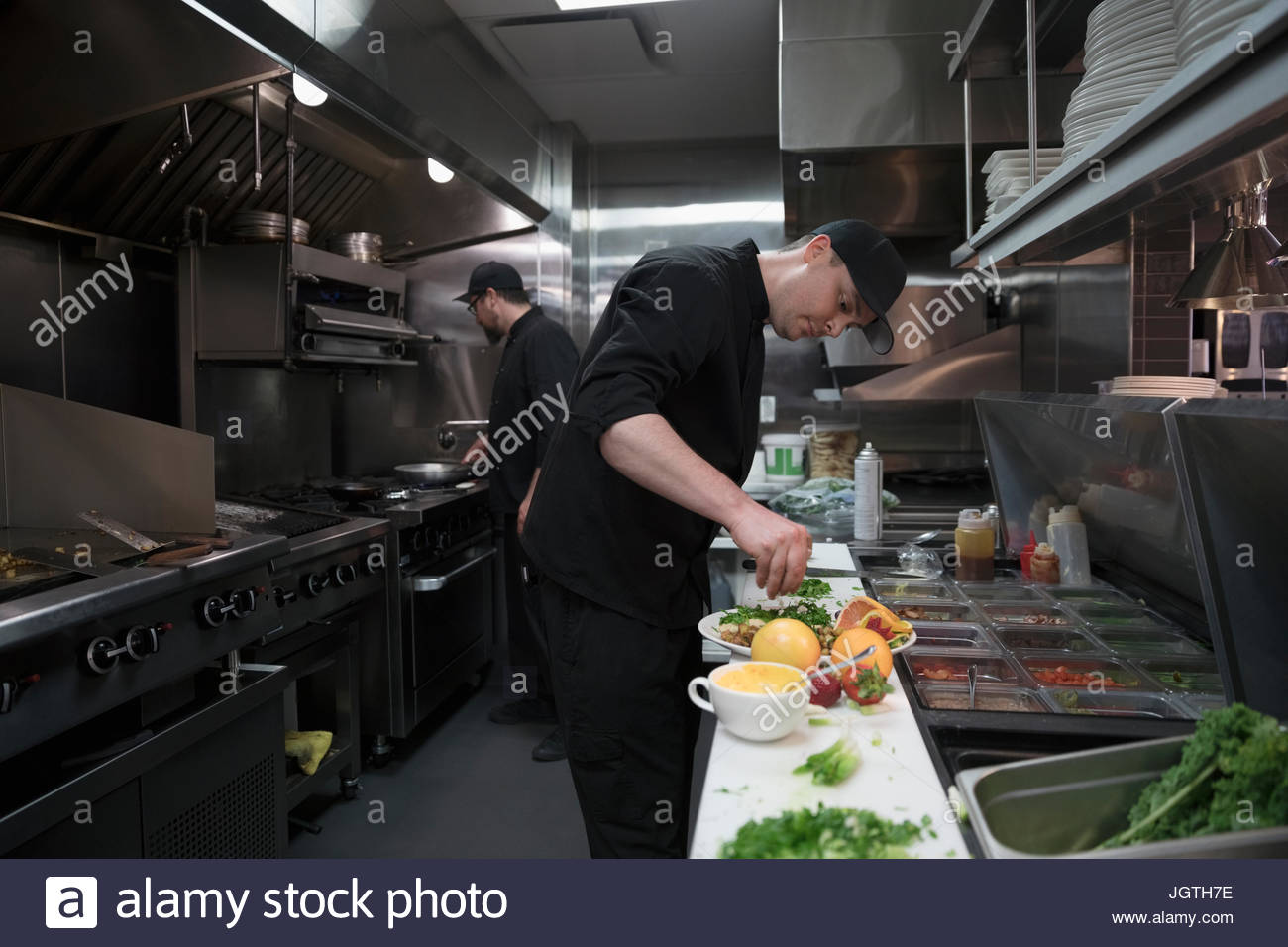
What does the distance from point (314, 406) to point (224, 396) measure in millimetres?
771

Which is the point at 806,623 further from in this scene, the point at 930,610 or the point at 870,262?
the point at 870,262

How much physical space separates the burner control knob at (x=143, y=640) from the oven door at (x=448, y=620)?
4.85 feet

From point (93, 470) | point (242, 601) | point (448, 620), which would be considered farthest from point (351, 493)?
point (242, 601)

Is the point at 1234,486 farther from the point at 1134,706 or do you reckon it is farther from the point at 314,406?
the point at 314,406

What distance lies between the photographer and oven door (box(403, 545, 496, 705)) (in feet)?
11.6

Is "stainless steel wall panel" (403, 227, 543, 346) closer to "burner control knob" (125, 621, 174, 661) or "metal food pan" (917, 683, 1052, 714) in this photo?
"burner control knob" (125, 621, 174, 661)

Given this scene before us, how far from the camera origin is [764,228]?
5.38m


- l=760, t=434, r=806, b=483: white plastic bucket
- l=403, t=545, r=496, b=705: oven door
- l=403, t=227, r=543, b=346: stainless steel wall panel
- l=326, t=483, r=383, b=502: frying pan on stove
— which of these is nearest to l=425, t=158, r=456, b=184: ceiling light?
l=403, t=227, r=543, b=346: stainless steel wall panel

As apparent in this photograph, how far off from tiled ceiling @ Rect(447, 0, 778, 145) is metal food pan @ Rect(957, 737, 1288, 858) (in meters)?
3.34

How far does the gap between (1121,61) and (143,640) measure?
2.11 metres

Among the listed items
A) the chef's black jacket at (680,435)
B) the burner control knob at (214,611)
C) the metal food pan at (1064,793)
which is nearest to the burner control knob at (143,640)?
the burner control knob at (214,611)

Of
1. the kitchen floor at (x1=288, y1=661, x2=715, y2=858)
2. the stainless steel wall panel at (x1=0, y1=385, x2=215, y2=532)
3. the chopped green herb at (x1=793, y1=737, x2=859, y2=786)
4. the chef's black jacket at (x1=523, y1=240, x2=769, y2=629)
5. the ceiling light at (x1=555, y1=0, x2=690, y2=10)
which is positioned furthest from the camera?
the ceiling light at (x1=555, y1=0, x2=690, y2=10)

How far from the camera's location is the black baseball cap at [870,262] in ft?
5.68

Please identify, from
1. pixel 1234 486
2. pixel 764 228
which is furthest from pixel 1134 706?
pixel 764 228
